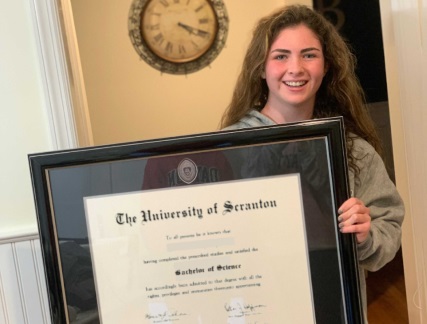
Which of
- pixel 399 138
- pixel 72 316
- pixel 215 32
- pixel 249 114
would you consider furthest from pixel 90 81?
pixel 72 316

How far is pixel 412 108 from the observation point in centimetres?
173

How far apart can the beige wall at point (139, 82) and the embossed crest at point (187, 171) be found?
242 cm

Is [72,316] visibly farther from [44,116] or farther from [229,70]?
[229,70]

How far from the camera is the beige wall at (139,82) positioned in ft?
10.3

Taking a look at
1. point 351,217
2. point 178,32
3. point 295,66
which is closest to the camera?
point 351,217

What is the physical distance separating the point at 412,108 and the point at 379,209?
81 centimetres

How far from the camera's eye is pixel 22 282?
46.3 inches

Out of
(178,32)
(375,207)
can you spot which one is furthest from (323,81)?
(178,32)

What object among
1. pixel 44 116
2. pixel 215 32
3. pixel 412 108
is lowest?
pixel 412 108

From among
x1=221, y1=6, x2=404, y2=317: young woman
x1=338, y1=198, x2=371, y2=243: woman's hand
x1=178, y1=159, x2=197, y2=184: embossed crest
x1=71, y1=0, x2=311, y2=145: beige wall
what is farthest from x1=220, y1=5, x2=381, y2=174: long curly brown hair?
x1=71, y1=0, x2=311, y2=145: beige wall

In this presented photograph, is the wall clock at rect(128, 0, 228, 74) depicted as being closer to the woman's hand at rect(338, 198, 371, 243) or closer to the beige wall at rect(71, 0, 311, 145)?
the beige wall at rect(71, 0, 311, 145)

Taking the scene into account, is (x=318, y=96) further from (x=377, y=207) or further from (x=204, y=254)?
(x=204, y=254)

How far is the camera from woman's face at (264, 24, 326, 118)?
3.43 feet

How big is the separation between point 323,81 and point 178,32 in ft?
7.32
